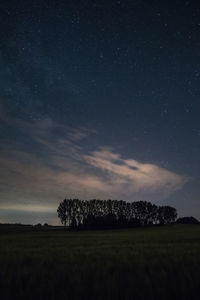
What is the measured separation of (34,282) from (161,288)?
2098 millimetres

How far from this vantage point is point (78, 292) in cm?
325

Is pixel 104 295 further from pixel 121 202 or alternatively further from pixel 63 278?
pixel 121 202

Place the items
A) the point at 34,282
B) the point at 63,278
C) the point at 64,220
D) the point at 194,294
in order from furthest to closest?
the point at 64,220, the point at 63,278, the point at 34,282, the point at 194,294

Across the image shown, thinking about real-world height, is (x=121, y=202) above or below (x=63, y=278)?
above

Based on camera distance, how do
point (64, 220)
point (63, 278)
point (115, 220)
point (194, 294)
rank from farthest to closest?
point (64, 220), point (115, 220), point (63, 278), point (194, 294)

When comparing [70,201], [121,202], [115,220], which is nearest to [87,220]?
[115,220]

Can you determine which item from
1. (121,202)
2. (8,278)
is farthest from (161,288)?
(121,202)

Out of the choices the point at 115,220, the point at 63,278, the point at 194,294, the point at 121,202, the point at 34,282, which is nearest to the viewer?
the point at 194,294

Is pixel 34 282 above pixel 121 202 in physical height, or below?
below

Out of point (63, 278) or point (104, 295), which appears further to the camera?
point (63, 278)

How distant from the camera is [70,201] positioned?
106 metres

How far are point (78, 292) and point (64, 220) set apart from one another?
10695 centimetres

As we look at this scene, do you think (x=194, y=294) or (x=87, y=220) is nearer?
(x=194, y=294)

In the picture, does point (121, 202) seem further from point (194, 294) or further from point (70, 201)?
point (194, 294)
